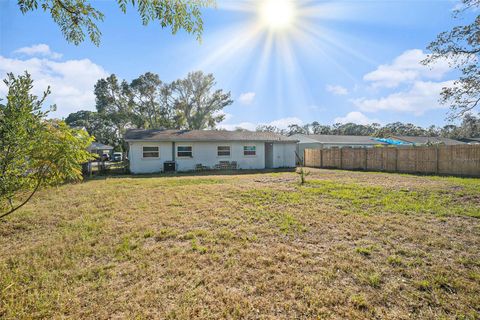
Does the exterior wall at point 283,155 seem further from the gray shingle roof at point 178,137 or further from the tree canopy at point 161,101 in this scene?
the tree canopy at point 161,101

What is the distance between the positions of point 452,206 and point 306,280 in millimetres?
5767

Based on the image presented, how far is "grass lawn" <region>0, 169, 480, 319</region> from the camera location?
7.79ft

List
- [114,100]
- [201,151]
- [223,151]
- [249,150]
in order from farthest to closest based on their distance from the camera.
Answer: [114,100] < [249,150] < [223,151] < [201,151]

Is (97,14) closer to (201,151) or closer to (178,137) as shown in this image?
(178,137)

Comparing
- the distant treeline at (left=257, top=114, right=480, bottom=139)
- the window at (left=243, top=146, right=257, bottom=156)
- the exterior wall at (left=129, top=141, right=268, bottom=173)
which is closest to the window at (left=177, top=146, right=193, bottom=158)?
the exterior wall at (left=129, top=141, right=268, bottom=173)

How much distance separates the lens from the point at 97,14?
3.56 m

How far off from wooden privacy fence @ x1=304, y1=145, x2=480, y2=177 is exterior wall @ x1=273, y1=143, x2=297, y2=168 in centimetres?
284

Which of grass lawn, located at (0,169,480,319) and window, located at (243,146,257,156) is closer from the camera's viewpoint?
grass lawn, located at (0,169,480,319)

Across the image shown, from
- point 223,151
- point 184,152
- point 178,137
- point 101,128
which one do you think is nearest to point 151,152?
point 178,137

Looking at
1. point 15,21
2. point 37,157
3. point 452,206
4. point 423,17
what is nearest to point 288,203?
point 452,206

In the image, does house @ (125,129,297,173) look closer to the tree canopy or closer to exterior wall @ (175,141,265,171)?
exterior wall @ (175,141,265,171)

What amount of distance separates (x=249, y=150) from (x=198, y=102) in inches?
670

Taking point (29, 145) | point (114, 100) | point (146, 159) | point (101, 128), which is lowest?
point (146, 159)

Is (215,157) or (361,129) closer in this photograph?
(215,157)
